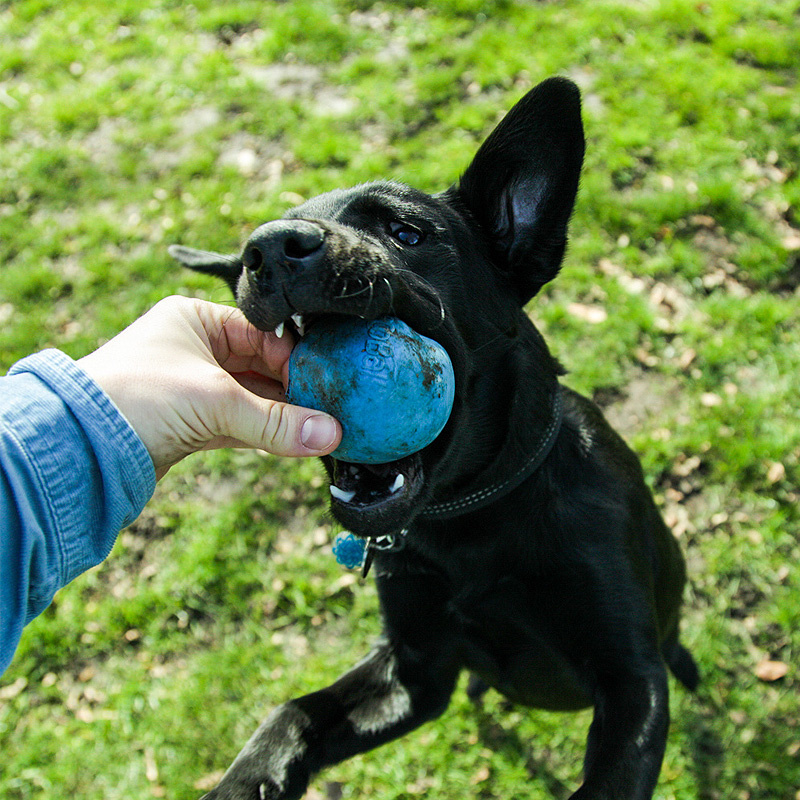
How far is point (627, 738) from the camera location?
215cm

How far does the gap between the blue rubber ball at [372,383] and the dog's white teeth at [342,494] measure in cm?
13

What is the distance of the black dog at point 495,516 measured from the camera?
2.21 m

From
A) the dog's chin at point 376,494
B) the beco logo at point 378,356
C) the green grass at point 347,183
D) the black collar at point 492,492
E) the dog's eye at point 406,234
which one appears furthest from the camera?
the green grass at point 347,183

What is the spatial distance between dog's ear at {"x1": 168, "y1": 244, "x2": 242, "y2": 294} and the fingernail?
0.90 m

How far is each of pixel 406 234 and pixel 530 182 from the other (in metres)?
0.47

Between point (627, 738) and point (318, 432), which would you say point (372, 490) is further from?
point (627, 738)

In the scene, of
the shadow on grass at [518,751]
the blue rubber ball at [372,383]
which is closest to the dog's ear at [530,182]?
the blue rubber ball at [372,383]

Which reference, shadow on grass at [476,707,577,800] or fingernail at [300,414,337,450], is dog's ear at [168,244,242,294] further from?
shadow on grass at [476,707,577,800]

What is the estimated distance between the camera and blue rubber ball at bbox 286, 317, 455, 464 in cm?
191

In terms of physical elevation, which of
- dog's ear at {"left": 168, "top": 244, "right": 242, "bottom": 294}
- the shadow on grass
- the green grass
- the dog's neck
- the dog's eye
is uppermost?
the dog's eye

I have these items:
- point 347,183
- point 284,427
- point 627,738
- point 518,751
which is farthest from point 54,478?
point 347,183

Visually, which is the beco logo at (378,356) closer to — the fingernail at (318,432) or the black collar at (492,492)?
the fingernail at (318,432)

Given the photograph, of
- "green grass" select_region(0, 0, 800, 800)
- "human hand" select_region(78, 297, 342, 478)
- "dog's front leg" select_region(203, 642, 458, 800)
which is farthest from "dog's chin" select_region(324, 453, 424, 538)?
"green grass" select_region(0, 0, 800, 800)

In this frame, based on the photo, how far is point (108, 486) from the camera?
1950mm
